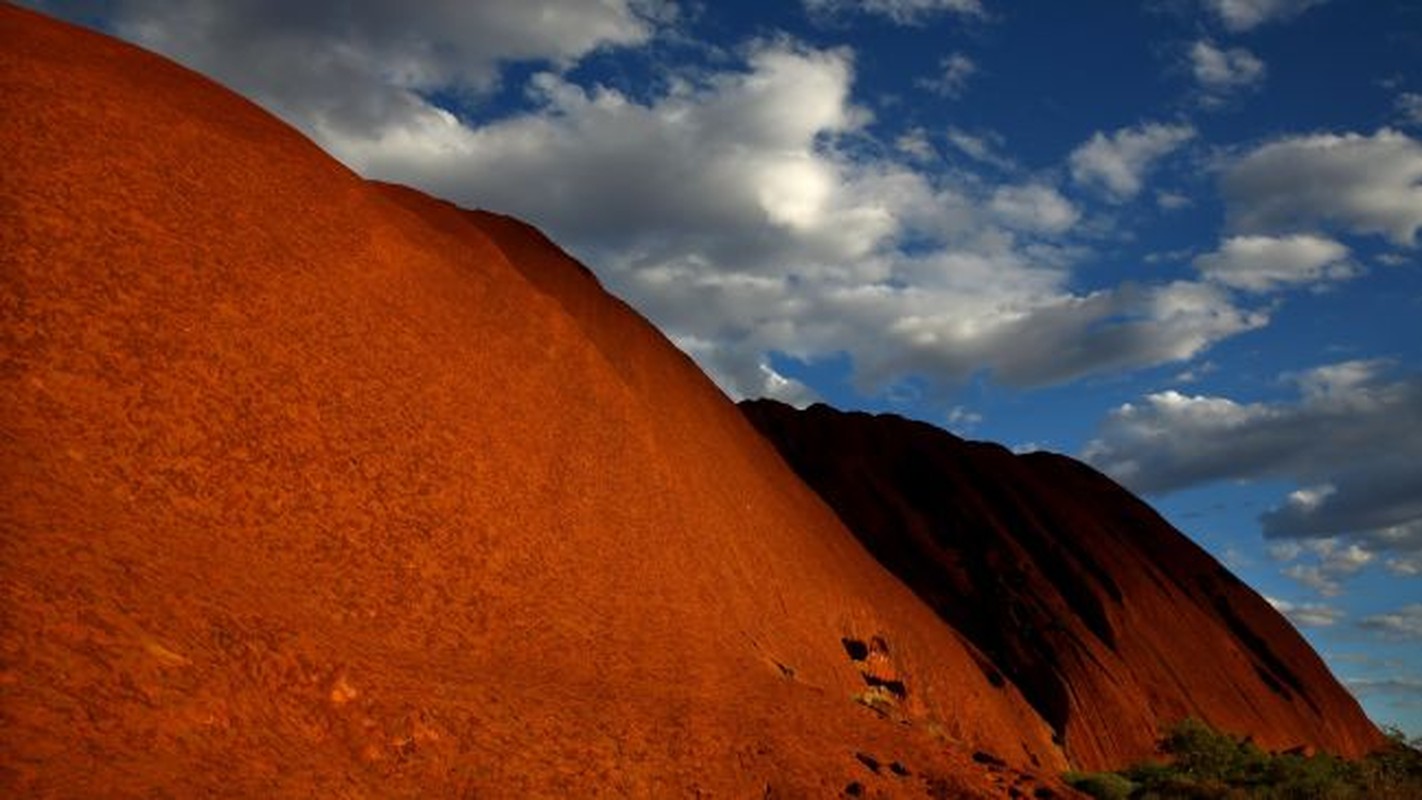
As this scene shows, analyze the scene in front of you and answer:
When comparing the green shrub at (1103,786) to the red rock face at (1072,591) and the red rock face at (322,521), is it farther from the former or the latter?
the red rock face at (1072,591)

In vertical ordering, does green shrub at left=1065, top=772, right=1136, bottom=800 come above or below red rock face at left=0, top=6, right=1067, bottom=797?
below

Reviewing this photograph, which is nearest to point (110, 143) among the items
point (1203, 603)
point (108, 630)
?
point (108, 630)

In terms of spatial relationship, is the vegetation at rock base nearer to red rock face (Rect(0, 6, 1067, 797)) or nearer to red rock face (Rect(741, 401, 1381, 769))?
red rock face (Rect(0, 6, 1067, 797))

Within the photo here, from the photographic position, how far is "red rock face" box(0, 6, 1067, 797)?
36.3ft

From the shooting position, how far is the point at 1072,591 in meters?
54.2

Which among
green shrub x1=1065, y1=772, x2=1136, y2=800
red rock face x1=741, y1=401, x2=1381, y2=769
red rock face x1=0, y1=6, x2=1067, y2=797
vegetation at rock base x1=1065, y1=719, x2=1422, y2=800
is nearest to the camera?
red rock face x1=0, y1=6, x2=1067, y2=797

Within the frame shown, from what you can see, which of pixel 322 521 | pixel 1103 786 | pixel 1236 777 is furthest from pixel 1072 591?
pixel 322 521

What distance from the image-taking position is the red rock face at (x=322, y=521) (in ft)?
36.3

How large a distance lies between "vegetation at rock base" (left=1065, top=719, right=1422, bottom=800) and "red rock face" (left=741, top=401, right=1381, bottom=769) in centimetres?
827

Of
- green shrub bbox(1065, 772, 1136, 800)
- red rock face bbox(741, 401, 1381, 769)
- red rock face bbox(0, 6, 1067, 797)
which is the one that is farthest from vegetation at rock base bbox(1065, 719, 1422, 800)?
red rock face bbox(741, 401, 1381, 769)

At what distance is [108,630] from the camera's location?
1066 centimetres

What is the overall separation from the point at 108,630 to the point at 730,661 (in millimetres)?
13029

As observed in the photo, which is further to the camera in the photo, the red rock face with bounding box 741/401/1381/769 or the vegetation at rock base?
the red rock face with bounding box 741/401/1381/769

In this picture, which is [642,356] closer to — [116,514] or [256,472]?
[256,472]
